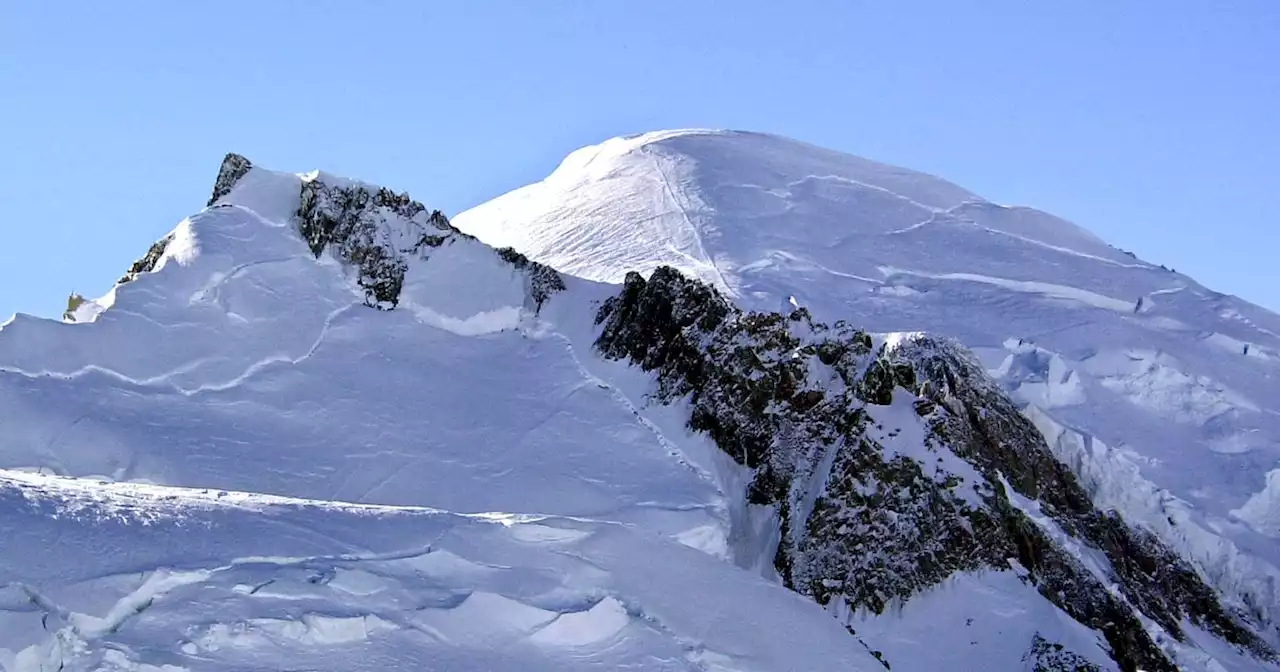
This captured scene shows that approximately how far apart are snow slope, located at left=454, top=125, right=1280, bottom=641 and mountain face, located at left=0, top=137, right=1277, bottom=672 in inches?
16.7

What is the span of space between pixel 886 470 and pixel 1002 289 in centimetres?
1431

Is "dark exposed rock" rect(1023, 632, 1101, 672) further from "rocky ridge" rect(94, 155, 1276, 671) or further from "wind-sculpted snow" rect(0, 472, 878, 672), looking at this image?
"wind-sculpted snow" rect(0, 472, 878, 672)

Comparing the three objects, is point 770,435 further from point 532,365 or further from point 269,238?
point 269,238

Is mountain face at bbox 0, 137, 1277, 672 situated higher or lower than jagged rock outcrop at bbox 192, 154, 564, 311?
lower

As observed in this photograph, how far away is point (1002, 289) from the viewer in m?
41.0

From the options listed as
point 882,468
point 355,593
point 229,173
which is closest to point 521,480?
point 882,468

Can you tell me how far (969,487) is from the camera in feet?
92.6

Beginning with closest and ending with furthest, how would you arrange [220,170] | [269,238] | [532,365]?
[532,365]
[269,238]
[220,170]

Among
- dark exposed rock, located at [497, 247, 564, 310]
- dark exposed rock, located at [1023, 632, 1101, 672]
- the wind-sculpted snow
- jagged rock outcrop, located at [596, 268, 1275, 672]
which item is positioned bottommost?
dark exposed rock, located at [1023, 632, 1101, 672]

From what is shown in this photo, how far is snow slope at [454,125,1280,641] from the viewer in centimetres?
3219

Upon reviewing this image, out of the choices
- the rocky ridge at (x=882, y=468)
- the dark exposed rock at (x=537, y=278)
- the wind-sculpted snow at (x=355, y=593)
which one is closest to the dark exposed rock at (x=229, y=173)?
the rocky ridge at (x=882, y=468)

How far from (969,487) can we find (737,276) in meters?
12.6

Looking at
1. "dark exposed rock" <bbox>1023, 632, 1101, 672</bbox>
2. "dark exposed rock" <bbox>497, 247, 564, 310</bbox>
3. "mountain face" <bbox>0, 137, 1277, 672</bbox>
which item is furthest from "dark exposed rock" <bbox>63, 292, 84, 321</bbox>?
"dark exposed rock" <bbox>1023, 632, 1101, 672</bbox>

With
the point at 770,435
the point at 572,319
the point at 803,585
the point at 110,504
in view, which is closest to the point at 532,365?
the point at 572,319
